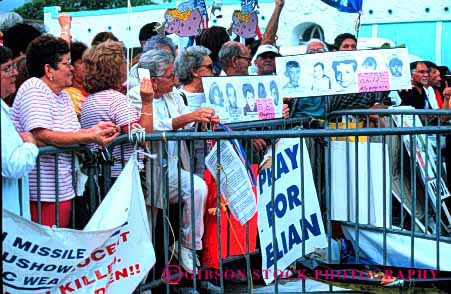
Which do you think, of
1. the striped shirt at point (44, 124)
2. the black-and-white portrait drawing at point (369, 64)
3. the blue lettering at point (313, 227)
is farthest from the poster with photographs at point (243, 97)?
the striped shirt at point (44, 124)

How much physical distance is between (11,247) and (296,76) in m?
3.86

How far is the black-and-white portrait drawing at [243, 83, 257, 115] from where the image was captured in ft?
22.9

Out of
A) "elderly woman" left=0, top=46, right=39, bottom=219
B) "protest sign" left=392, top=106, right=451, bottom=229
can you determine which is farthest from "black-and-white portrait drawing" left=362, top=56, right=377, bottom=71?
→ "elderly woman" left=0, top=46, right=39, bottom=219

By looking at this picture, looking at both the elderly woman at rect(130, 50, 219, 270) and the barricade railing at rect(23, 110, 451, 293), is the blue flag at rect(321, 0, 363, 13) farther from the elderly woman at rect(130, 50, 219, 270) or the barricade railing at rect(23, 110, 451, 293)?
the elderly woman at rect(130, 50, 219, 270)

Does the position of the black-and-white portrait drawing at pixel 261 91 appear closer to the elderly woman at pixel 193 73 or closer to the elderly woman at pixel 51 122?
the elderly woman at pixel 193 73

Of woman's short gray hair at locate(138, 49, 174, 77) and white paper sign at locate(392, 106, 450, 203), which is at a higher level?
woman's short gray hair at locate(138, 49, 174, 77)

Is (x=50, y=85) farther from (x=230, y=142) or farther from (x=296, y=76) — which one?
(x=296, y=76)

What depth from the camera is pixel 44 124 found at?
5.04 metres

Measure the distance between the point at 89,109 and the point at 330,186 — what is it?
174 centimetres

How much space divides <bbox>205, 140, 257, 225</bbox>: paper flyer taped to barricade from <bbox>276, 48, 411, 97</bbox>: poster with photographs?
1.95 meters

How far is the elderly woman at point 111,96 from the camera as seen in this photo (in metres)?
5.63

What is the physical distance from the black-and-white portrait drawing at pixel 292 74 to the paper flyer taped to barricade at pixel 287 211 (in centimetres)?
177

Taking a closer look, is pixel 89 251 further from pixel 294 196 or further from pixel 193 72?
pixel 193 72

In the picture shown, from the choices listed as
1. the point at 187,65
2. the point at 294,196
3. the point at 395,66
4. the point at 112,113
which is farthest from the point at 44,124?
the point at 395,66
